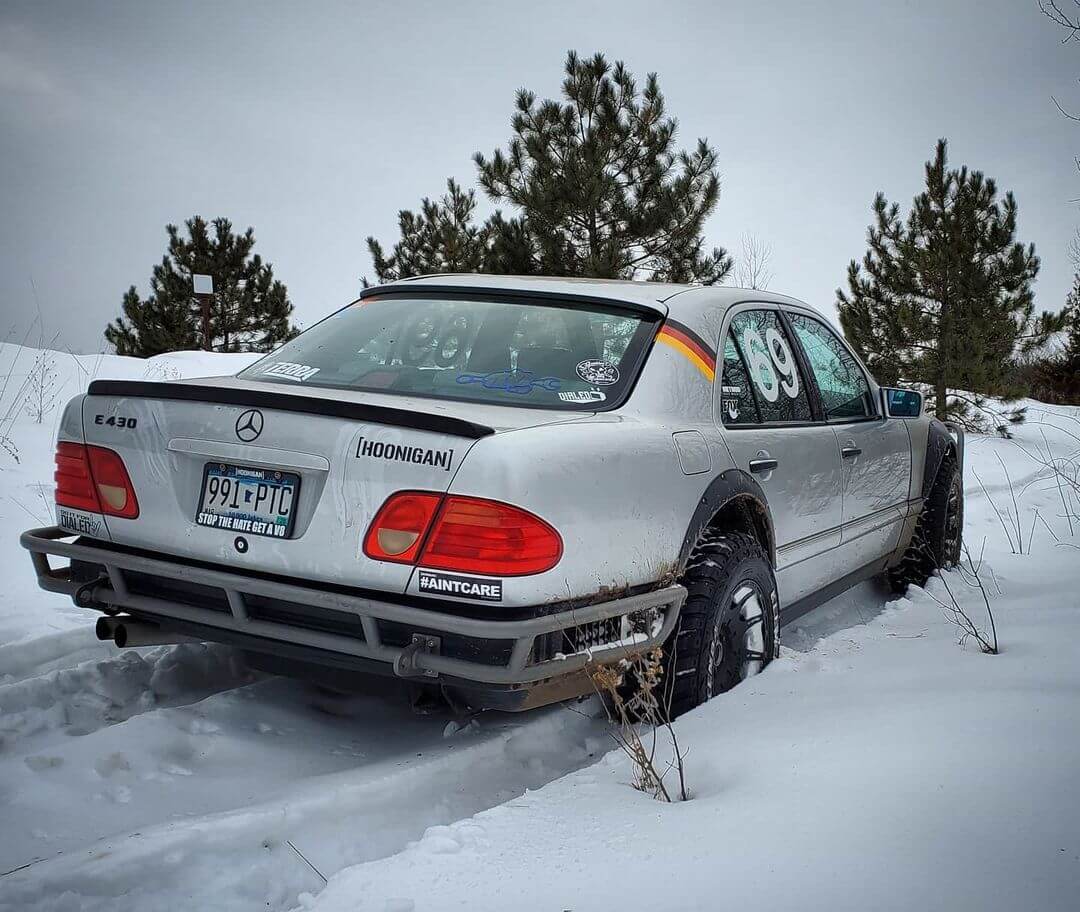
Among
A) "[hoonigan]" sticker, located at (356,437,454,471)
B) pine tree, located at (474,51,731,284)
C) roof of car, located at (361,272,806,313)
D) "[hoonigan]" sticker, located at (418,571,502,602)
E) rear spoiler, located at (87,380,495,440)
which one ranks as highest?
pine tree, located at (474,51,731,284)

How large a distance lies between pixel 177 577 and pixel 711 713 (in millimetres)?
1578

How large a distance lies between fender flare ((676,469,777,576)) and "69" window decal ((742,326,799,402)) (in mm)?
485

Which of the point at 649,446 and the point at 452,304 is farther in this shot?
the point at 452,304

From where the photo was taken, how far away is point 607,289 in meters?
3.27

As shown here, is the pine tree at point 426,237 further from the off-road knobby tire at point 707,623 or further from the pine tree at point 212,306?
the off-road knobby tire at point 707,623

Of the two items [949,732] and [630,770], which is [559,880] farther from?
[949,732]

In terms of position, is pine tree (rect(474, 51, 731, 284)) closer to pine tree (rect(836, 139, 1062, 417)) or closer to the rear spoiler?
pine tree (rect(836, 139, 1062, 417))

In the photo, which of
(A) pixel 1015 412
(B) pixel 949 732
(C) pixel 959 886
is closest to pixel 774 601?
(B) pixel 949 732

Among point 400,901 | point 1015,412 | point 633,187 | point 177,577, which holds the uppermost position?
point 633,187

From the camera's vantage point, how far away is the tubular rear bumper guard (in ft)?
7.18

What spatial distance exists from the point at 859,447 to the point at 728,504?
1.28 m

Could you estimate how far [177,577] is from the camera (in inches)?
97.5

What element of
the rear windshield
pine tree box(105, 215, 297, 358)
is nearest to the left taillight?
the rear windshield

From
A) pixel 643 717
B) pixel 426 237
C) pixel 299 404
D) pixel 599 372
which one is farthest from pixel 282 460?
pixel 426 237
